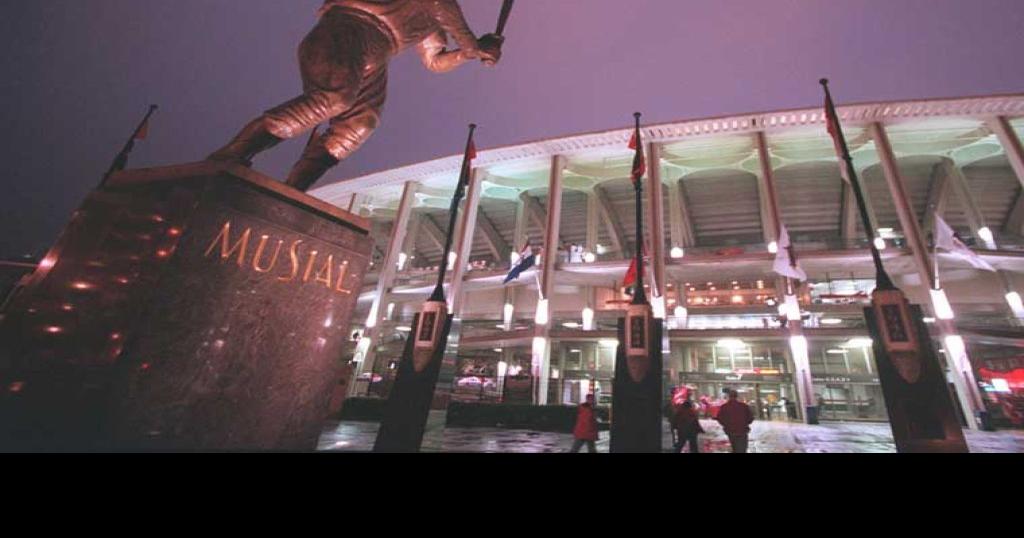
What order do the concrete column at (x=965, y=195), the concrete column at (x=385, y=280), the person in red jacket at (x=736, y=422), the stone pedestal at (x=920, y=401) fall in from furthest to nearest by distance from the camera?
1. the concrete column at (x=385, y=280)
2. the concrete column at (x=965, y=195)
3. the person in red jacket at (x=736, y=422)
4. the stone pedestal at (x=920, y=401)

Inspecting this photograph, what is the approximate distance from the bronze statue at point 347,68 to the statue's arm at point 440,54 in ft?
0.03

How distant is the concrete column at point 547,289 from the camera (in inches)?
797

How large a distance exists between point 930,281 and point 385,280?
2692 cm

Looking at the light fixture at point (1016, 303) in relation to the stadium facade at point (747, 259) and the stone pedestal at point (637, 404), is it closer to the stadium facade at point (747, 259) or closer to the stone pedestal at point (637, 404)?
Answer: the stadium facade at point (747, 259)

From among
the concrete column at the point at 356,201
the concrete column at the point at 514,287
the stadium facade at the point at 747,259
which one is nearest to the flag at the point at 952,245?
the stadium facade at the point at 747,259

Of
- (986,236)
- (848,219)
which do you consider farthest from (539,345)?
(986,236)

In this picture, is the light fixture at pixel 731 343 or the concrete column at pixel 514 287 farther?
the concrete column at pixel 514 287

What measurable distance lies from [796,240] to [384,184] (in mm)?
29204

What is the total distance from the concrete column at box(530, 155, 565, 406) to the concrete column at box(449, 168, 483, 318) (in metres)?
4.69

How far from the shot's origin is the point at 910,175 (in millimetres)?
24188

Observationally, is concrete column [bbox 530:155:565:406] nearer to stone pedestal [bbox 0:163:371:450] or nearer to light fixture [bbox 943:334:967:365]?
light fixture [bbox 943:334:967:365]

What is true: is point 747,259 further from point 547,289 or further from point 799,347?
point 547,289

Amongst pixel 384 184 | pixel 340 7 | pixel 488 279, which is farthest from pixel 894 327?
pixel 384 184
